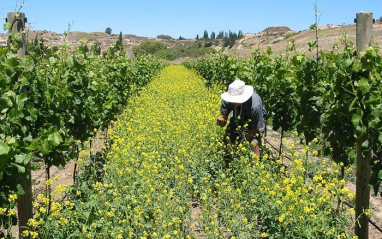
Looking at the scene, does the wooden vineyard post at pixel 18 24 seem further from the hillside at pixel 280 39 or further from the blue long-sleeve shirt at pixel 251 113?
the blue long-sleeve shirt at pixel 251 113

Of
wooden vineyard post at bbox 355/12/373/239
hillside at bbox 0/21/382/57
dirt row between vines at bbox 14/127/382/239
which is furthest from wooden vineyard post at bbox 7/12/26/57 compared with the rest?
wooden vineyard post at bbox 355/12/373/239

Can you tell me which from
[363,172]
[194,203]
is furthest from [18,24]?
[363,172]

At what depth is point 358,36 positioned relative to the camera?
14.5 ft

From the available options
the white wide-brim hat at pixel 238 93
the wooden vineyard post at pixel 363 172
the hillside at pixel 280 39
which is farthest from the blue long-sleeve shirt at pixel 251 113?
the wooden vineyard post at pixel 363 172

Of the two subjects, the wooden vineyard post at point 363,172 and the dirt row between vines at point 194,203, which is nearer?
the wooden vineyard post at point 363,172

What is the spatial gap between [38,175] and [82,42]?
2.46m

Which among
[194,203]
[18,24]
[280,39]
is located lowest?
[194,203]

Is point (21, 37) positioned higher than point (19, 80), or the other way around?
point (21, 37)

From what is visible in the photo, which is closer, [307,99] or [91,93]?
[307,99]

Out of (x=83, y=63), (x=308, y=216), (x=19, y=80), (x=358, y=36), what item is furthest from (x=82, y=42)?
(x=308, y=216)

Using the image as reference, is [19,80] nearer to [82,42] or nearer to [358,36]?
[82,42]

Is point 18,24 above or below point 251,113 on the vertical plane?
above

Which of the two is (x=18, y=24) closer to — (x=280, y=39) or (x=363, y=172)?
(x=363, y=172)

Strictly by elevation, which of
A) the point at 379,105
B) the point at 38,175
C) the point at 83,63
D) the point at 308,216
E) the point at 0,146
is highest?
the point at 83,63
